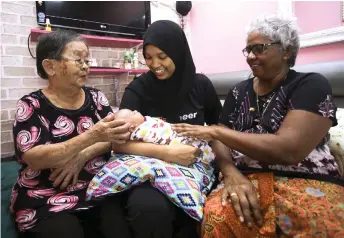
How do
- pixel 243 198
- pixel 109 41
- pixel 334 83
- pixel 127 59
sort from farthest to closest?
1. pixel 127 59
2. pixel 109 41
3. pixel 334 83
4. pixel 243 198

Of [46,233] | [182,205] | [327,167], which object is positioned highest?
[327,167]

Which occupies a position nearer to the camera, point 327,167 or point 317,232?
point 317,232

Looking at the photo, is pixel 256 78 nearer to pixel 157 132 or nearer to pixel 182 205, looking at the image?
pixel 157 132

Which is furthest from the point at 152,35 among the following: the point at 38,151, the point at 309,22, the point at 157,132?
the point at 309,22

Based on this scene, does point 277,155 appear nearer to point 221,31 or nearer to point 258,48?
point 258,48

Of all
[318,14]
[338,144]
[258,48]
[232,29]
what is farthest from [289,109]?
[232,29]

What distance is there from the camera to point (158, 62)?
56.3 inches

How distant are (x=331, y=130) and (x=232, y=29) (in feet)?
6.79

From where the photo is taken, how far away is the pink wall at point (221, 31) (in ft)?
9.72

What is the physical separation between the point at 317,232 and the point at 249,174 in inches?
13.6

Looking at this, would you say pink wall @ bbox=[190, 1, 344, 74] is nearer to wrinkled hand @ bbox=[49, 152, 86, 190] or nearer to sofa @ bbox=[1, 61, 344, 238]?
sofa @ bbox=[1, 61, 344, 238]

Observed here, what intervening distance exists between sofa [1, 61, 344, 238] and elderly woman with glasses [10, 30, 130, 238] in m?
0.07

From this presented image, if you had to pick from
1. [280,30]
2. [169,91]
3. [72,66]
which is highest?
[280,30]

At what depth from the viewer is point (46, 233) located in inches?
41.3
